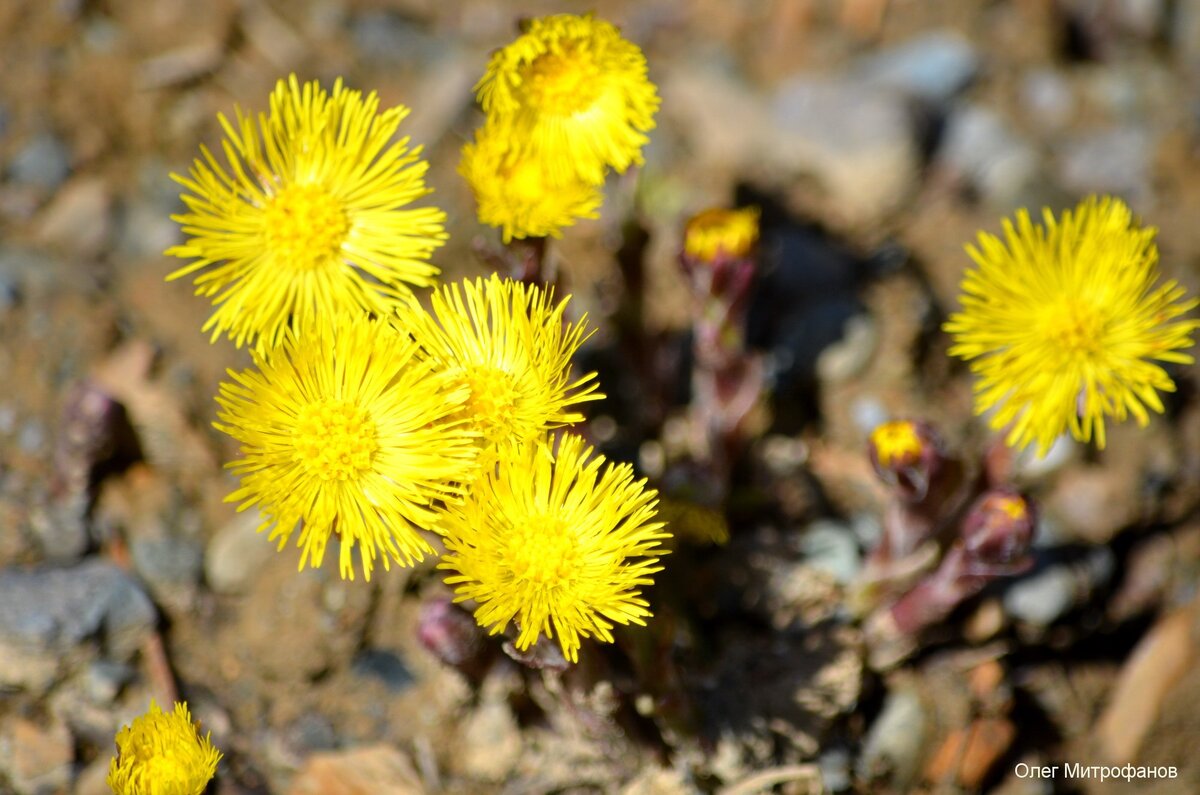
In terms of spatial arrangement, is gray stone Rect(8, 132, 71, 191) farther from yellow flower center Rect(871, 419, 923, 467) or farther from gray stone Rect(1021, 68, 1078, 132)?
gray stone Rect(1021, 68, 1078, 132)

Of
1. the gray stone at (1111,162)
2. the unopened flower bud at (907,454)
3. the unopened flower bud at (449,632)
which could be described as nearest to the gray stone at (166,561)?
the unopened flower bud at (449,632)

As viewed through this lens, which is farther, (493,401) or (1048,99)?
(1048,99)

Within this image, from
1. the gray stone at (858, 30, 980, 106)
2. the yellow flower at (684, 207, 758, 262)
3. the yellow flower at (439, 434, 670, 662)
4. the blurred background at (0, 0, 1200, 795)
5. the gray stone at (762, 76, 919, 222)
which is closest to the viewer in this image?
the yellow flower at (439, 434, 670, 662)

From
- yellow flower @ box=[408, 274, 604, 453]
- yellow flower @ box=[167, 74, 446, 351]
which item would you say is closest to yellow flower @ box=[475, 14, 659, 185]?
yellow flower @ box=[167, 74, 446, 351]

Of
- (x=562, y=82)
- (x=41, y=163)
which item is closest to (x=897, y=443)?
(x=562, y=82)

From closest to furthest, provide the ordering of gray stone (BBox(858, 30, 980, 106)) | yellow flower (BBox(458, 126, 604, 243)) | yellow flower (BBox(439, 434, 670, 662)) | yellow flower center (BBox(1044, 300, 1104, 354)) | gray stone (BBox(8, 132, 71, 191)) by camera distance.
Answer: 1. yellow flower (BBox(439, 434, 670, 662))
2. yellow flower (BBox(458, 126, 604, 243))
3. yellow flower center (BBox(1044, 300, 1104, 354))
4. gray stone (BBox(8, 132, 71, 191))
5. gray stone (BBox(858, 30, 980, 106))

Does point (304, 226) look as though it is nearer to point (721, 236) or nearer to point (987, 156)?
point (721, 236)
